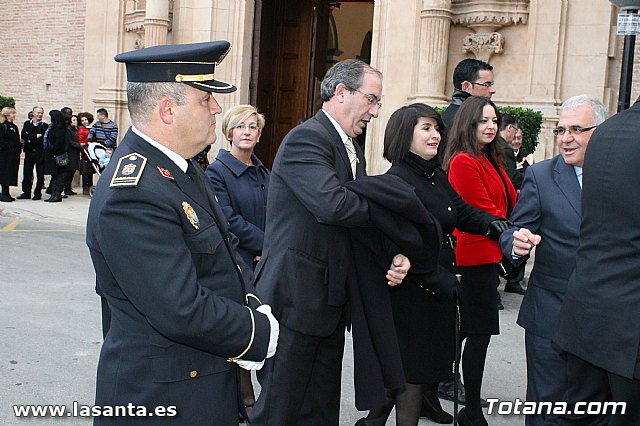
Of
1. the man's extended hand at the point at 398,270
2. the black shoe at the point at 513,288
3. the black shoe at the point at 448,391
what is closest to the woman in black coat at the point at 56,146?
the black shoe at the point at 513,288

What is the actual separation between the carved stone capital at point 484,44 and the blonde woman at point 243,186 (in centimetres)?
873

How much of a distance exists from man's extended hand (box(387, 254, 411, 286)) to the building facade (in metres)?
9.36

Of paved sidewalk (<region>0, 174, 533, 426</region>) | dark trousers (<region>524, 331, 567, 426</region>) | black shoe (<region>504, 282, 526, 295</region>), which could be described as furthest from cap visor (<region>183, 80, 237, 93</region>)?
black shoe (<region>504, 282, 526, 295</region>)

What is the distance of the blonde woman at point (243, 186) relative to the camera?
543 cm

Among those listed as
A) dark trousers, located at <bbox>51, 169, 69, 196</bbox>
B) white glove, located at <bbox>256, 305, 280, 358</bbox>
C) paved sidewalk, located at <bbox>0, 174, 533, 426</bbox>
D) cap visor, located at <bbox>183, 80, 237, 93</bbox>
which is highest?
cap visor, located at <bbox>183, 80, 237, 93</bbox>

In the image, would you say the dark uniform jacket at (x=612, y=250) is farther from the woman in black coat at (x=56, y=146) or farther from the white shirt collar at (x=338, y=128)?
the woman in black coat at (x=56, y=146)

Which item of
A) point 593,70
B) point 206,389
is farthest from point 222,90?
point 593,70

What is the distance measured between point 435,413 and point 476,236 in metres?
1.25

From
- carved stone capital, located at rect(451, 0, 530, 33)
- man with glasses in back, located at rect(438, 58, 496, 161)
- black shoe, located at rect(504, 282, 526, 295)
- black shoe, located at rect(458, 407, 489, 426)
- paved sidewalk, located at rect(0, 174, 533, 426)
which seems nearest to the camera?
black shoe, located at rect(458, 407, 489, 426)

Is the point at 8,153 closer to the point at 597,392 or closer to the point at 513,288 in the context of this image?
the point at 513,288

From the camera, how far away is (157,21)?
16203 millimetres

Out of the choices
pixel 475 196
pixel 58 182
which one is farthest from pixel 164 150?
pixel 58 182

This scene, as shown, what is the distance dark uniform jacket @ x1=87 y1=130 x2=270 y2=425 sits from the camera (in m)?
2.56

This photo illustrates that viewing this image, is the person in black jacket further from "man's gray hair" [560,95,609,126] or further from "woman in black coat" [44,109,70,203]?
"man's gray hair" [560,95,609,126]
